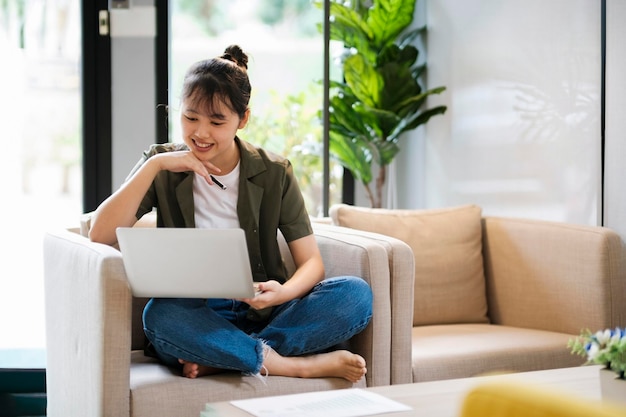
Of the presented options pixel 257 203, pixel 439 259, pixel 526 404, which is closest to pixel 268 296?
pixel 257 203

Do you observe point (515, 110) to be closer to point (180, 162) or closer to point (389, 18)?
point (389, 18)

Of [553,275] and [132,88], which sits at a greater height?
[132,88]

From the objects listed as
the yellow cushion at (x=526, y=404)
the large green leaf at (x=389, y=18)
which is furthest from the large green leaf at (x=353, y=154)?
the yellow cushion at (x=526, y=404)

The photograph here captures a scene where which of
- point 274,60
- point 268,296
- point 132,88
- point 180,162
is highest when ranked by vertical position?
point 274,60

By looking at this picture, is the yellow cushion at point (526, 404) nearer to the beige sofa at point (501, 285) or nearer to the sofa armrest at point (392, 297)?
the sofa armrest at point (392, 297)

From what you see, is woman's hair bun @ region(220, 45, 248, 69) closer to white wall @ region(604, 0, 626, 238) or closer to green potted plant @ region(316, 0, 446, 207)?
white wall @ region(604, 0, 626, 238)

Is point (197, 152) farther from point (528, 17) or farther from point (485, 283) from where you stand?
point (528, 17)

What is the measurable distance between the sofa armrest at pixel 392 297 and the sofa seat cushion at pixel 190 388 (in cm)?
20

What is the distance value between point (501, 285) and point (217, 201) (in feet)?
3.46

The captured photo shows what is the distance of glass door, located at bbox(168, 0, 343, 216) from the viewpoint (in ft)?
11.8

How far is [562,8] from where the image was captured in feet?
9.78

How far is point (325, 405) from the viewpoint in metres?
1.43

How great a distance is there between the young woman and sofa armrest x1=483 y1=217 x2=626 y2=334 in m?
0.82

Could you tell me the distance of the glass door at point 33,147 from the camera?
3.38 metres
